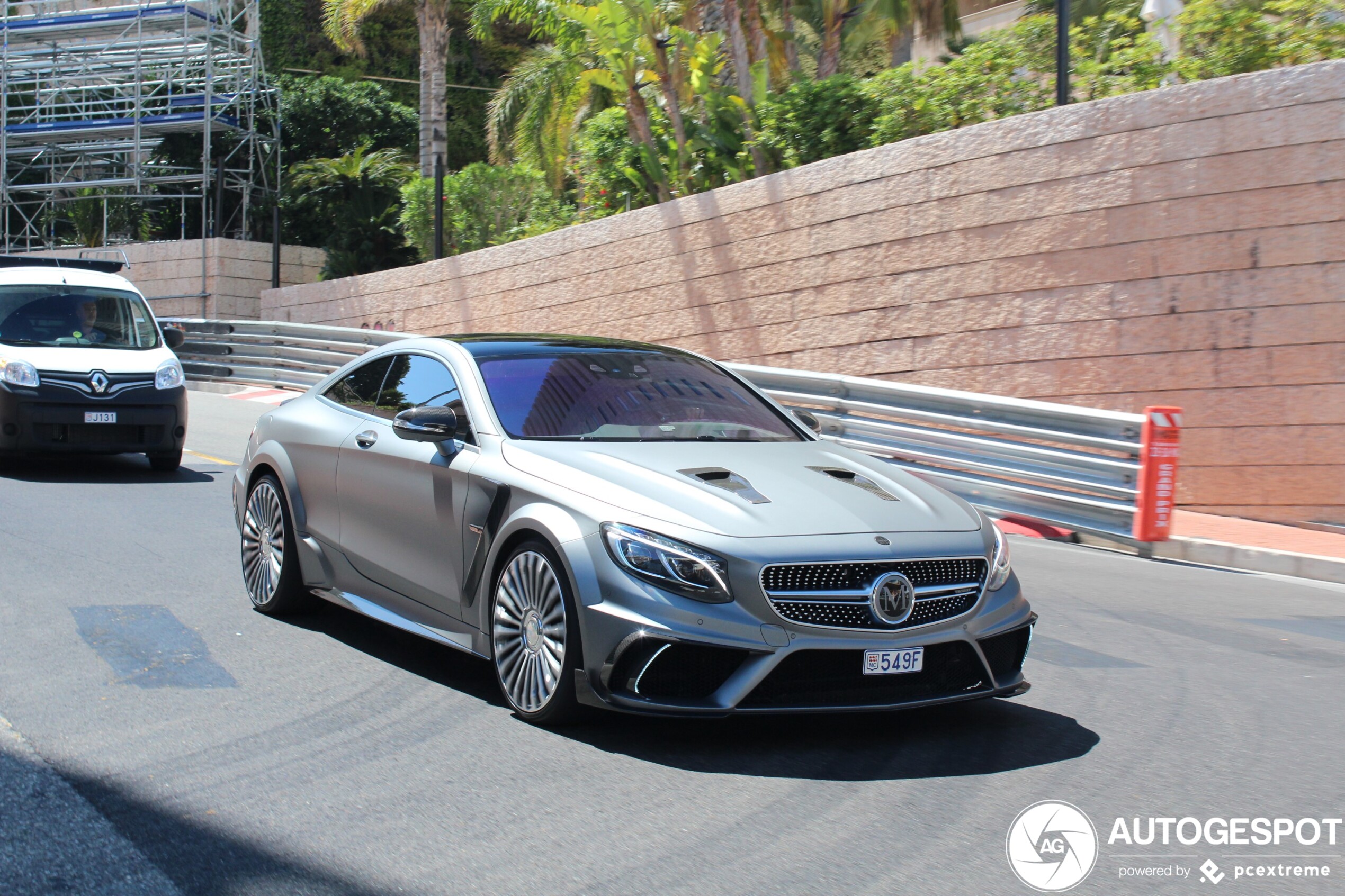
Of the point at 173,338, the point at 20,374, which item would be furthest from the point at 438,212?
the point at 20,374

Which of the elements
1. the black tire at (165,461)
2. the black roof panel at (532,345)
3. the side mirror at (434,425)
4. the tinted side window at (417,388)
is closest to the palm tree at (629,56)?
the black tire at (165,461)

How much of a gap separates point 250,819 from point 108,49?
123 ft

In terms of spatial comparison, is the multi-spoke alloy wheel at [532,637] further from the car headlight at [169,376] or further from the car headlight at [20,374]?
the car headlight at [20,374]

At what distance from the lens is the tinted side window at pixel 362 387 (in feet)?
22.0

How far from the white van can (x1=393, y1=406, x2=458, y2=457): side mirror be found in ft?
24.7

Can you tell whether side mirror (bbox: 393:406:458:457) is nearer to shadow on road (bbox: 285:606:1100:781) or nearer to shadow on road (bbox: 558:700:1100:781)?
shadow on road (bbox: 285:606:1100:781)

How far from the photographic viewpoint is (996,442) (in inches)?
451

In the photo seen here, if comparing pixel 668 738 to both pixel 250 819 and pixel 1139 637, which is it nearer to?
pixel 250 819

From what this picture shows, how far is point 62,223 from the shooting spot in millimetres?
39031

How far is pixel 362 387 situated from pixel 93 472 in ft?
23.9

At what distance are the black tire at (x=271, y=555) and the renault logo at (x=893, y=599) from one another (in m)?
3.33

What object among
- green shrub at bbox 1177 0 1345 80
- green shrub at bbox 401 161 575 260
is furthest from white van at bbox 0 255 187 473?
green shrub at bbox 401 161 575 260

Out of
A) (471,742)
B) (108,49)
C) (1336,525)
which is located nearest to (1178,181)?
(1336,525)
